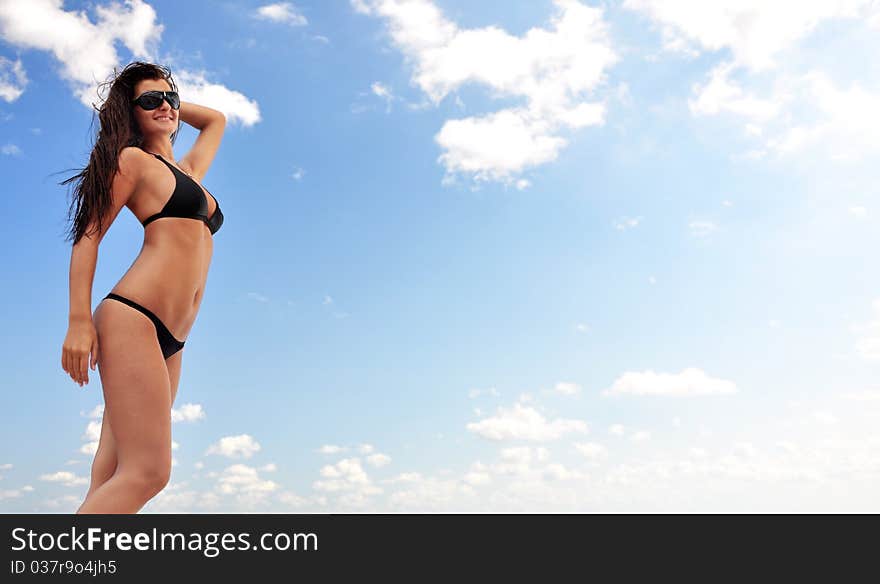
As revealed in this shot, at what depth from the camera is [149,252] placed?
5945mm

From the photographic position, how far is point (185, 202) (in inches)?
241

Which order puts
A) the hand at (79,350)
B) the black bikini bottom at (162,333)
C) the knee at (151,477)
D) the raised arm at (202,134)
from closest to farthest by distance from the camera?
the knee at (151,477) → the hand at (79,350) → the black bikini bottom at (162,333) → the raised arm at (202,134)

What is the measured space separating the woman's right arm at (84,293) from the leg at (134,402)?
0.10 metres

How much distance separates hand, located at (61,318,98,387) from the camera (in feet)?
18.2

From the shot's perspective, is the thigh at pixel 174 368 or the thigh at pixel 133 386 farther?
the thigh at pixel 174 368

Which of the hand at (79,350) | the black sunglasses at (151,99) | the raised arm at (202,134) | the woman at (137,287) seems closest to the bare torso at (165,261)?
the woman at (137,287)

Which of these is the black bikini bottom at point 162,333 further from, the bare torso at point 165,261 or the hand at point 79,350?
the hand at point 79,350

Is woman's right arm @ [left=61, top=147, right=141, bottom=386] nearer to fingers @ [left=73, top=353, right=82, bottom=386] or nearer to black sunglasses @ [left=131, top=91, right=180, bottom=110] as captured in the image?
fingers @ [left=73, top=353, right=82, bottom=386]

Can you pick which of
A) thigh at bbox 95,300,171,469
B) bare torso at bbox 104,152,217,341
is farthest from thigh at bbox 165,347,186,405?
thigh at bbox 95,300,171,469

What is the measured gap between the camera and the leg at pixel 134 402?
5461mm
